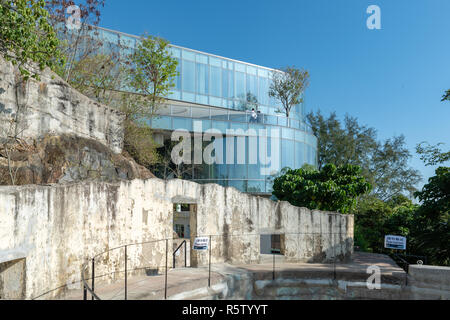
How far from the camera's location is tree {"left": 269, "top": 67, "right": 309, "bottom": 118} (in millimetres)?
33594

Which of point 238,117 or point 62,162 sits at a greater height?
point 238,117

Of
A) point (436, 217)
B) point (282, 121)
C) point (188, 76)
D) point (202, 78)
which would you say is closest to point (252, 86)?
point (202, 78)

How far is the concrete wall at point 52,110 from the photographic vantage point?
1194cm

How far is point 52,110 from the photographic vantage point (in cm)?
1331

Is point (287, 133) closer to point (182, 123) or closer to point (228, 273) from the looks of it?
point (182, 123)

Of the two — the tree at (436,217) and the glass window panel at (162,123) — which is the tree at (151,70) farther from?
the tree at (436,217)

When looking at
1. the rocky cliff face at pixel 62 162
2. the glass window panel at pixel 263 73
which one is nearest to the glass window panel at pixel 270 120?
the glass window panel at pixel 263 73

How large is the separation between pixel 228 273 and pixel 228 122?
1444 centimetres

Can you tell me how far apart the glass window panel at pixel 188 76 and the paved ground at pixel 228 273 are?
1731 centimetres

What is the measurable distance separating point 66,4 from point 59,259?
1299cm

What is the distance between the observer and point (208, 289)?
10.3 metres

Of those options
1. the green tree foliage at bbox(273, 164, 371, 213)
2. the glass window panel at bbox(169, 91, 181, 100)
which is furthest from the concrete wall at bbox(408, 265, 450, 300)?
the glass window panel at bbox(169, 91, 181, 100)

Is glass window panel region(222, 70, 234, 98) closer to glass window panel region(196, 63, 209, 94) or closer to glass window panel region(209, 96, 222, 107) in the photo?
glass window panel region(209, 96, 222, 107)

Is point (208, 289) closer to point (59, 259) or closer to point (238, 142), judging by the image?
point (59, 259)
